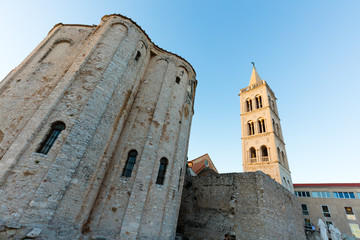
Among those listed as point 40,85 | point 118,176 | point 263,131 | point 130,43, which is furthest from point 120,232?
point 263,131

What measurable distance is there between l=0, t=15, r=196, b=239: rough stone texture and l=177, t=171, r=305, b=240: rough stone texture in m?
3.61

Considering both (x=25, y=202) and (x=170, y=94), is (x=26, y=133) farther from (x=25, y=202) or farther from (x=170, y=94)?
(x=170, y=94)

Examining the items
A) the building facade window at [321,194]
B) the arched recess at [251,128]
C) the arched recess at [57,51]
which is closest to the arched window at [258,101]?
the arched recess at [251,128]

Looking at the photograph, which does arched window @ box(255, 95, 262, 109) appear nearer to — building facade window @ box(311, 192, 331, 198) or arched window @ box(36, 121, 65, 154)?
building facade window @ box(311, 192, 331, 198)

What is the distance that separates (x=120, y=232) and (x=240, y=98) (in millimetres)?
31592

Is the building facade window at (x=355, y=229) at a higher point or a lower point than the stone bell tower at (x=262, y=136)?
lower

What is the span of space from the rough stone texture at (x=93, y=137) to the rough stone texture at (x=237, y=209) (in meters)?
3.61

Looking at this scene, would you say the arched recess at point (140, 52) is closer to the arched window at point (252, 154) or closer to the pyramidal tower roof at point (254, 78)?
the arched window at point (252, 154)

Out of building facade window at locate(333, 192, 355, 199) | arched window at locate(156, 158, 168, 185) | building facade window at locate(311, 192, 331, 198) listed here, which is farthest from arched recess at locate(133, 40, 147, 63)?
building facade window at locate(333, 192, 355, 199)

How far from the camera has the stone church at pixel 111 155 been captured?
7523 millimetres

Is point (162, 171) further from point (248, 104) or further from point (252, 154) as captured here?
point (248, 104)

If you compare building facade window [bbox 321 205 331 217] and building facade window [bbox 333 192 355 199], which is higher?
building facade window [bbox 333 192 355 199]

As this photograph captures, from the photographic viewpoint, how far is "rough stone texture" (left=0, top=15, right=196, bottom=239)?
7.35m

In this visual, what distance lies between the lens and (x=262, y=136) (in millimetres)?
27328
